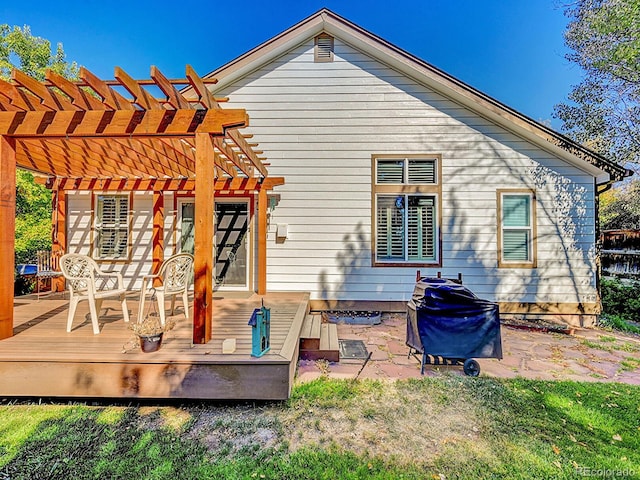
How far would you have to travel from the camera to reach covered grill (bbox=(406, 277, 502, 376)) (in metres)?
3.43

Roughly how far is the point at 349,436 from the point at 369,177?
5.04 m

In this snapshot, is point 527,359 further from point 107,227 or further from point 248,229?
point 107,227

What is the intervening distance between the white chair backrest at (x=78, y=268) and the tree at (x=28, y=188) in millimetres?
8195

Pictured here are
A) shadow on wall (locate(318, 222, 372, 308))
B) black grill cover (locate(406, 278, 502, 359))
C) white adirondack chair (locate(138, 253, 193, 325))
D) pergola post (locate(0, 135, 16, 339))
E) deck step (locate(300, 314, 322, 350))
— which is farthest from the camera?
shadow on wall (locate(318, 222, 372, 308))

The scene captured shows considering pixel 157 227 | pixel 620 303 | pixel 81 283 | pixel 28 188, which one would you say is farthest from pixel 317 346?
pixel 28 188

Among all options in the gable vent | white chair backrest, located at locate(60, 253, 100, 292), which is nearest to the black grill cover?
white chair backrest, located at locate(60, 253, 100, 292)

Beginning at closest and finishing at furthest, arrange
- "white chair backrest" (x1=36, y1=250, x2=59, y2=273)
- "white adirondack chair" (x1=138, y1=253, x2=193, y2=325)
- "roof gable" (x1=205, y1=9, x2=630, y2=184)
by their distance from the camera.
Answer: "white adirondack chair" (x1=138, y1=253, x2=193, y2=325), "roof gable" (x1=205, y1=9, x2=630, y2=184), "white chair backrest" (x1=36, y1=250, x2=59, y2=273)

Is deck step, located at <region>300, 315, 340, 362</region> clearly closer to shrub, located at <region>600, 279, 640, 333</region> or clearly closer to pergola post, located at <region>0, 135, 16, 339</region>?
pergola post, located at <region>0, 135, 16, 339</region>

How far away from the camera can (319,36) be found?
21.6 ft

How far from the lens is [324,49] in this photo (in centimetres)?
661

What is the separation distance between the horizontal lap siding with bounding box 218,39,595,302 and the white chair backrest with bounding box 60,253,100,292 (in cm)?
335

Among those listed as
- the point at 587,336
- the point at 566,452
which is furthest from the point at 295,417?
the point at 587,336

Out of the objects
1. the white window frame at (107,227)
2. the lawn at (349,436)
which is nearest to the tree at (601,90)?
the lawn at (349,436)

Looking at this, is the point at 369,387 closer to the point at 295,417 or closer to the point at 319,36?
the point at 295,417
